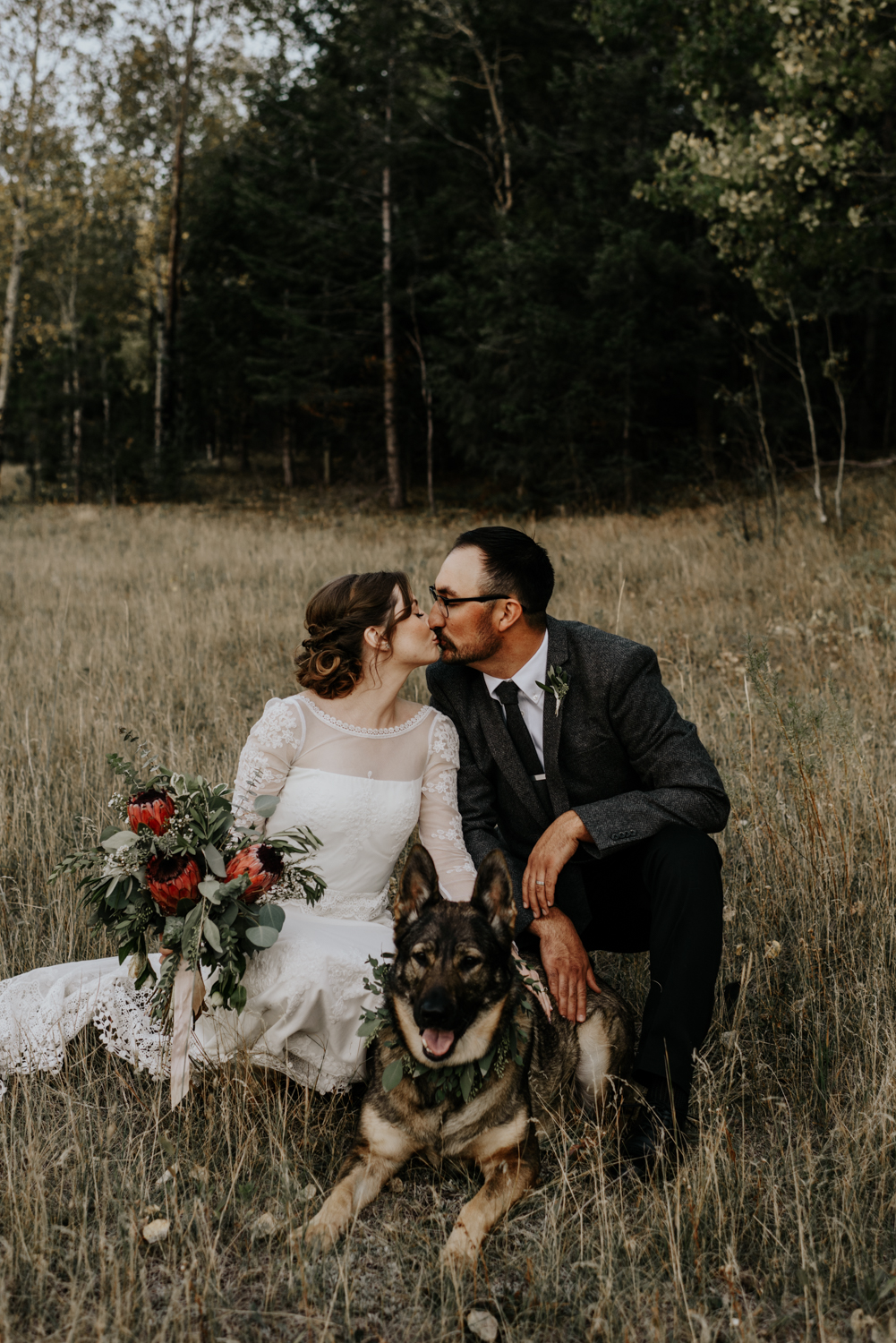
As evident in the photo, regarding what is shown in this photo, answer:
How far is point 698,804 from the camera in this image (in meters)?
2.97

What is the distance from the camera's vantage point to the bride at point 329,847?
284 centimetres

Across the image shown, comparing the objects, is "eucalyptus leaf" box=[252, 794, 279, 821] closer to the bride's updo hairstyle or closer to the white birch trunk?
the bride's updo hairstyle

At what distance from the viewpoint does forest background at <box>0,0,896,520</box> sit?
1003 cm

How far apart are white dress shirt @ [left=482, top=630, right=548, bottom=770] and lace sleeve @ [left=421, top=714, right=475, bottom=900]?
0.24 metres

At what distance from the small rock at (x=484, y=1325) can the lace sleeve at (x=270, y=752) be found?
5.38 feet

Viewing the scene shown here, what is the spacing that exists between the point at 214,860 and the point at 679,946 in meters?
1.45

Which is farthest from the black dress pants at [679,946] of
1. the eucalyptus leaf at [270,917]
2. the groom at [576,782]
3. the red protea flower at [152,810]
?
the red protea flower at [152,810]

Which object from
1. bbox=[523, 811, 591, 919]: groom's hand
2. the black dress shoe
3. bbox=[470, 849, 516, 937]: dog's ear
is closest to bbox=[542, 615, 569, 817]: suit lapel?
bbox=[523, 811, 591, 919]: groom's hand

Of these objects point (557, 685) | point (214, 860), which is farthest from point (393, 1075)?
point (557, 685)

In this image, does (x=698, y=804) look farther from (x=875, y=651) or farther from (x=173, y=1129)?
(x=875, y=651)

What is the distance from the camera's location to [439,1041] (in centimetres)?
232

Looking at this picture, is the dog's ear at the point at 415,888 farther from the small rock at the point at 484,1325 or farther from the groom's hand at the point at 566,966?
the small rock at the point at 484,1325

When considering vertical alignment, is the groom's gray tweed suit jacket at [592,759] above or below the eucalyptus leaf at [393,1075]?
above

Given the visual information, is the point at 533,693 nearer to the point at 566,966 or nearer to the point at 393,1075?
the point at 566,966
